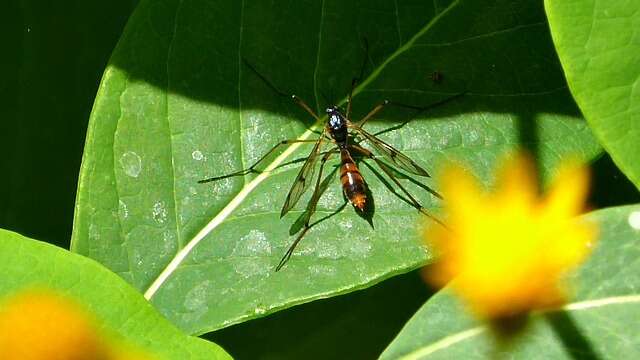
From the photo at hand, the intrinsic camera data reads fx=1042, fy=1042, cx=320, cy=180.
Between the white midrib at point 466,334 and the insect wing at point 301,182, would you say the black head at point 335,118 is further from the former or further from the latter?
the white midrib at point 466,334

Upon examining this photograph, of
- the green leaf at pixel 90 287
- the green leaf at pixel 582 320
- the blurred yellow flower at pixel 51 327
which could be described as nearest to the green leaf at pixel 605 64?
the green leaf at pixel 582 320

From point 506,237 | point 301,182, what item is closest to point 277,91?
point 301,182

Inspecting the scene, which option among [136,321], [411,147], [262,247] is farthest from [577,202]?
[136,321]

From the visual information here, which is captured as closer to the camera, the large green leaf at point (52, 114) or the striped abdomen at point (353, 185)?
the striped abdomen at point (353, 185)

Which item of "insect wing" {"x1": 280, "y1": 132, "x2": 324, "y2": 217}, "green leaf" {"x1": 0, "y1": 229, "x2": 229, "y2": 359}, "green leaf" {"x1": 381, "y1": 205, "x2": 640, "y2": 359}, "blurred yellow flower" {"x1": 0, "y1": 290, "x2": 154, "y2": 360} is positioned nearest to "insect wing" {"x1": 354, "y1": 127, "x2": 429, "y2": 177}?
"insect wing" {"x1": 280, "y1": 132, "x2": 324, "y2": 217}

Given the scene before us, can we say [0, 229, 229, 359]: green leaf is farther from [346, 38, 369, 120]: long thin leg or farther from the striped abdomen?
[346, 38, 369, 120]: long thin leg

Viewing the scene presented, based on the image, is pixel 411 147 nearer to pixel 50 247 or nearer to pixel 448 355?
pixel 448 355
